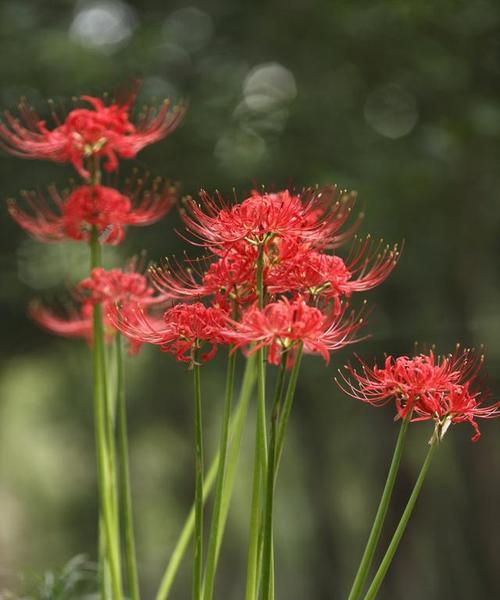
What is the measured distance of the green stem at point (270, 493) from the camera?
1952 mm

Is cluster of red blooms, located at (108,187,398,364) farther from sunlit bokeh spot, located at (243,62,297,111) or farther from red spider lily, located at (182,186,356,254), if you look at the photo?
sunlit bokeh spot, located at (243,62,297,111)

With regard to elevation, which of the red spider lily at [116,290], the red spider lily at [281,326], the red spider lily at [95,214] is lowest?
the red spider lily at [281,326]

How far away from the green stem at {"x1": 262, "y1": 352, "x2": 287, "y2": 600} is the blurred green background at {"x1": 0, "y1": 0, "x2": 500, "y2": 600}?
4384 millimetres

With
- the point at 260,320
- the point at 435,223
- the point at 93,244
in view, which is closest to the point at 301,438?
the point at 435,223

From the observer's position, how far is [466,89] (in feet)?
24.4

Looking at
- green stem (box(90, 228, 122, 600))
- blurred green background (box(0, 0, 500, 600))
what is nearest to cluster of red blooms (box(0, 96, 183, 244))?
green stem (box(90, 228, 122, 600))

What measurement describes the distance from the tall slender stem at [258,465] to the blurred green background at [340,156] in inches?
164

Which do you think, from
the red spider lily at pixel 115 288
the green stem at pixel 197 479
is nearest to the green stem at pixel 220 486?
the green stem at pixel 197 479

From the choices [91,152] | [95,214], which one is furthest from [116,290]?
[91,152]

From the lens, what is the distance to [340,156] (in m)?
7.93

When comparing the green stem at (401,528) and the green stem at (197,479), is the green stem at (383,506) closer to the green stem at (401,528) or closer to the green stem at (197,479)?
the green stem at (401,528)

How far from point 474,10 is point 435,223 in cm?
210

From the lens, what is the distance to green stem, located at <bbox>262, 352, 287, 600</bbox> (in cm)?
195

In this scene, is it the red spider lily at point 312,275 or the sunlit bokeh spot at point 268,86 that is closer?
the red spider lily at point 312,275
